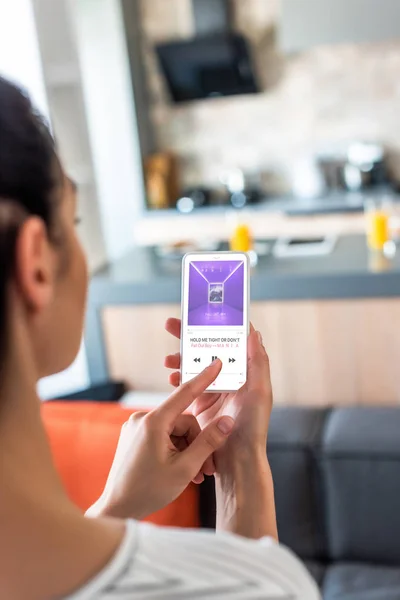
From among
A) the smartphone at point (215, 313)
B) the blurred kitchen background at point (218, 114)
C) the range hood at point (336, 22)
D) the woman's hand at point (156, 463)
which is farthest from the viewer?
the range hood at point (336, 22)

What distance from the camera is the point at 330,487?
143 cm

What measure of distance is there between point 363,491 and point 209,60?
9.26ft

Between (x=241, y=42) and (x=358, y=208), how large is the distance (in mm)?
1058

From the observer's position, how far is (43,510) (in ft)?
1.64

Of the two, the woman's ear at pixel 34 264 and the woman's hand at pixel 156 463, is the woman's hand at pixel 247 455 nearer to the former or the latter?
the woman's hand at pixel 156 463

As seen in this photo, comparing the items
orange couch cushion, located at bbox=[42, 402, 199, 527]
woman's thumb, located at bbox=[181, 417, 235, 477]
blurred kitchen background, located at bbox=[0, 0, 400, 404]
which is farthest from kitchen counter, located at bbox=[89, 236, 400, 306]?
woman's thumb, located at bbox=[181, 417, 235, 477]

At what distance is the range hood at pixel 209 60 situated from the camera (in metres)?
3.70

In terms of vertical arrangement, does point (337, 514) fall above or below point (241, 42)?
below

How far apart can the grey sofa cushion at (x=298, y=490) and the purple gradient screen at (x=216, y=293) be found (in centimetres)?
59

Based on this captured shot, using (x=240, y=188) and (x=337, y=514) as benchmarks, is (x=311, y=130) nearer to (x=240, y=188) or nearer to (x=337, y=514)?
(x=240, y=188)

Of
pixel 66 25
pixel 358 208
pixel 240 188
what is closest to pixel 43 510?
pixel 66 25

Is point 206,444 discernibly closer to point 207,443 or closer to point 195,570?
point 207,443

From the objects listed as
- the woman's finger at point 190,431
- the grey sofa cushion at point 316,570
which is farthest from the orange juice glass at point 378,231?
the woman's finger at point 190,431

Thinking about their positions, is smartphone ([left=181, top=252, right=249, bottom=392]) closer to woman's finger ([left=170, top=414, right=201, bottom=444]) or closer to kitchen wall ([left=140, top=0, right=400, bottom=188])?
woman's finger ([left=170, top=414, right=201, bottom=444])
